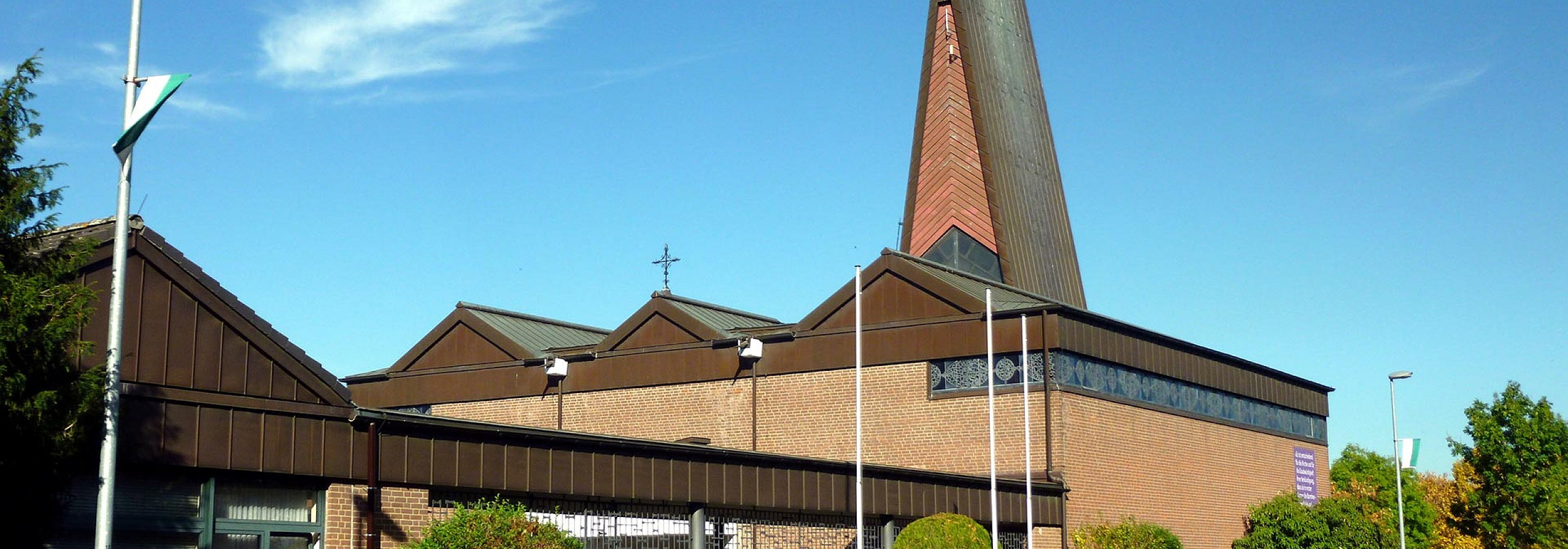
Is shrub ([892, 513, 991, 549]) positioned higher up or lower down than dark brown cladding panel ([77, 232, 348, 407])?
lower down

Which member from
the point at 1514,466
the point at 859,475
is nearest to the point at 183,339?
the point at 859,475

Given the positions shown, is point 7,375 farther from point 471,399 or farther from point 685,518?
point 471,399

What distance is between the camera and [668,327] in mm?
45250

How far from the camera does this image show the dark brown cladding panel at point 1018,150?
50.4 meters

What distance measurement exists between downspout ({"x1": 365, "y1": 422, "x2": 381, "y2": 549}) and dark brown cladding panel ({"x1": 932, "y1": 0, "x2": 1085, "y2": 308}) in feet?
95.7

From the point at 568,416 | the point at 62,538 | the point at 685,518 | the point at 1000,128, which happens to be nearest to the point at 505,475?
the point at 685,518

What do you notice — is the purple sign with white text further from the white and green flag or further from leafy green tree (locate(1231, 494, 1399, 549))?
the white and green flag

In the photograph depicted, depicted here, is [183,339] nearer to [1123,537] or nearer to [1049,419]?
[1049,419]

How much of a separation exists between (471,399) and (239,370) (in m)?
27.6

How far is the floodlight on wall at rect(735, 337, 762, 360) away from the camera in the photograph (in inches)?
1679

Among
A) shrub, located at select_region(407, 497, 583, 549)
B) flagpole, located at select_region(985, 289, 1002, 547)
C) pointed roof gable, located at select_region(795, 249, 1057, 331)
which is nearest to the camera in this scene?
shrub, located at select_region(407, 497, 583, 549)

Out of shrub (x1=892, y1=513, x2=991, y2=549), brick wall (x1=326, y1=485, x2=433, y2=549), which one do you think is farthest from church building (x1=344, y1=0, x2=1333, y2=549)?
brick wall (x1=326, y1=485, x2=433, y2=549)

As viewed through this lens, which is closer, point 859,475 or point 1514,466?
point 859,475

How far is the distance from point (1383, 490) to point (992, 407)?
239 ft
